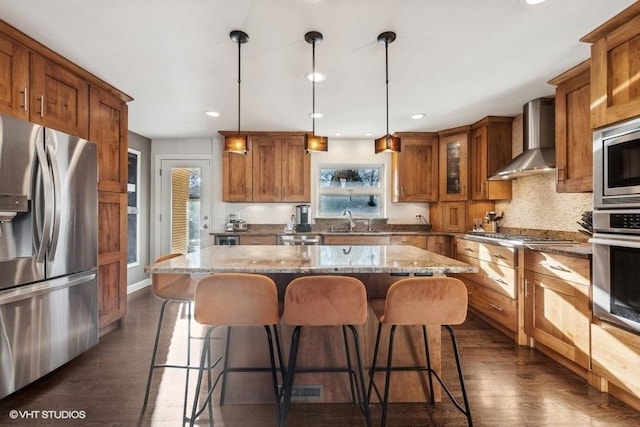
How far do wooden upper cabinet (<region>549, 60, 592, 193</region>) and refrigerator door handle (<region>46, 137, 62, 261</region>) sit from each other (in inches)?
159

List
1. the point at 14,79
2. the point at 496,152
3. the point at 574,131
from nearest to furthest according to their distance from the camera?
1. the point at 14,79
2. the point at 574,131
3. the point at 496,152

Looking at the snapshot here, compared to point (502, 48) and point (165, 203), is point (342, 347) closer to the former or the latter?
point (502, 48)

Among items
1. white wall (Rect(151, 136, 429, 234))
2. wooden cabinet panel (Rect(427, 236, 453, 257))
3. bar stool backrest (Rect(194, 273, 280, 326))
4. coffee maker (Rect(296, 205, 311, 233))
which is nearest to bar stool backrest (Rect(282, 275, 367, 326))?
bar stool backrest (Rect(194, 273, 280, 326))

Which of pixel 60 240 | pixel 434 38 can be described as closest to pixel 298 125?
pixel 434 38

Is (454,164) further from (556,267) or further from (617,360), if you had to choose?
(617,360)

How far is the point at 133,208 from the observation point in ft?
15.4

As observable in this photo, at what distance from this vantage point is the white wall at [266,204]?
505 cm

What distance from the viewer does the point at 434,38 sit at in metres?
2.20

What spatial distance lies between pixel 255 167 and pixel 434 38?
3132 millimetres

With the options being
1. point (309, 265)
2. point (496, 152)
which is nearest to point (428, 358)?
point (309, 265)

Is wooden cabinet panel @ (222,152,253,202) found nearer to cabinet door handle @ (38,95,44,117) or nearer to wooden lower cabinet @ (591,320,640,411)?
cabinet door handle @ (38,95,44,117)

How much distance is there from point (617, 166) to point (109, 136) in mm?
4080

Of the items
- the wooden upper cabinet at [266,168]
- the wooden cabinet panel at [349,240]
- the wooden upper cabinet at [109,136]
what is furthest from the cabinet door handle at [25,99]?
the wooden cabinet panel at [349,240]

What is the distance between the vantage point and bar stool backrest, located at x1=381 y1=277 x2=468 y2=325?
1546 millimetres
